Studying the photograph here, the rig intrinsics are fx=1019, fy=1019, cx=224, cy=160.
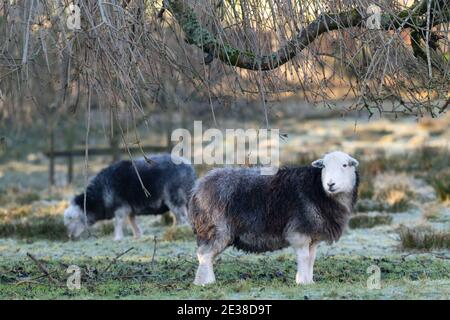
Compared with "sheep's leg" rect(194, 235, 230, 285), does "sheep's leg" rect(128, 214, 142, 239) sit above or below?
below

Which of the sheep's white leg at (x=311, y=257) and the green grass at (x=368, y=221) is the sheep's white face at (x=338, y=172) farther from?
the green grass at (x=368, y=221)

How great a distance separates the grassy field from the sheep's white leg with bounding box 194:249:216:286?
10 centimetres

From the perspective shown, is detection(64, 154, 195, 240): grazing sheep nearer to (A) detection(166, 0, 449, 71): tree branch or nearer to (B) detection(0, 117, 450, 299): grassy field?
(B) detection(0, 117, 450, 299): grassy field

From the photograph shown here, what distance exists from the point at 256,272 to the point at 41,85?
9.45 ft

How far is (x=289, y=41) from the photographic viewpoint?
317 inches

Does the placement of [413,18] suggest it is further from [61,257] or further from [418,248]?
[61,257]

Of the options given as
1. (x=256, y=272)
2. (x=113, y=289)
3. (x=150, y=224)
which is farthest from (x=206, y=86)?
(x=150, y=224)

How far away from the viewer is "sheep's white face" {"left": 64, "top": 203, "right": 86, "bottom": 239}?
14.9m

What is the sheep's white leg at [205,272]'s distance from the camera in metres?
9.36

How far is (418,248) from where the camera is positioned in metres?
11.8

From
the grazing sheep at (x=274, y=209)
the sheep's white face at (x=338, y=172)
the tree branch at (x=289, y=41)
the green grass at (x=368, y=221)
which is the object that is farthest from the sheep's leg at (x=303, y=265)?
the green grass at (x=368, y=221)

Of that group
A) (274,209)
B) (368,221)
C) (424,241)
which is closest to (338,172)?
(274,209)

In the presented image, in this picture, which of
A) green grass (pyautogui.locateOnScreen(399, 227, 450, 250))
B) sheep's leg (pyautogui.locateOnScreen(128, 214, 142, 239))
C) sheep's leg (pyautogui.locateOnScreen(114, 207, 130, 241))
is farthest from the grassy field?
sheep's leg (pyautogui.locateOnScreen(114, 207, 130, 241))

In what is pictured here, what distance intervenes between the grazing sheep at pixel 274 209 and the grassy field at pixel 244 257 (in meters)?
0.36
